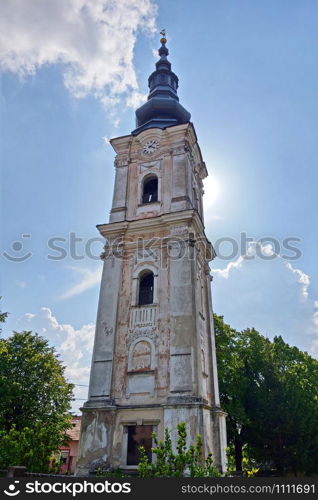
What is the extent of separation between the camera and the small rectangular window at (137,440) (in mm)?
12359

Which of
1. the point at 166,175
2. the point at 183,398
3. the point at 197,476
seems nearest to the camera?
the point at 197,476

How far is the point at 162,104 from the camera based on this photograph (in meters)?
21.6

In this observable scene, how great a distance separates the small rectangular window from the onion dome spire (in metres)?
13.9

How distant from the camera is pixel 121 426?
12.9 m

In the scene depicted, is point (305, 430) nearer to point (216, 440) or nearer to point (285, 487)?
point (216, 440)

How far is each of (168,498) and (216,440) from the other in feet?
28.0

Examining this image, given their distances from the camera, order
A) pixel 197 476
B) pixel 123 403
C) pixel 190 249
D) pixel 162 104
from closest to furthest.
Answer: pixel 197 476 → pixel 123 403 → pixel 190 249 → pixel 162 104

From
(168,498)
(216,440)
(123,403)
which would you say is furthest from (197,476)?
(216,440)

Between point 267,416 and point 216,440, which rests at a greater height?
point 267,416

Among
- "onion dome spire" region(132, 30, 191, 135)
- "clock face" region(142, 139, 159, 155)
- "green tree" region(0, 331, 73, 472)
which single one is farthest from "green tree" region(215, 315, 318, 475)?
"onion dome spire" region(132, 30, 191, 135)

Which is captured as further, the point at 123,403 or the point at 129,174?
the point at 129,174

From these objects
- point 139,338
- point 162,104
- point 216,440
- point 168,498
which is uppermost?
point 162,104

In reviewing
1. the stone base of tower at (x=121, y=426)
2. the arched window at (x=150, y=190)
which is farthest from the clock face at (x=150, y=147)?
the stone base of tower at (x=121, y=426)

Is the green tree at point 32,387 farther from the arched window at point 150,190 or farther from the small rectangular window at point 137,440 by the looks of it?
the arched window at point 150,190
